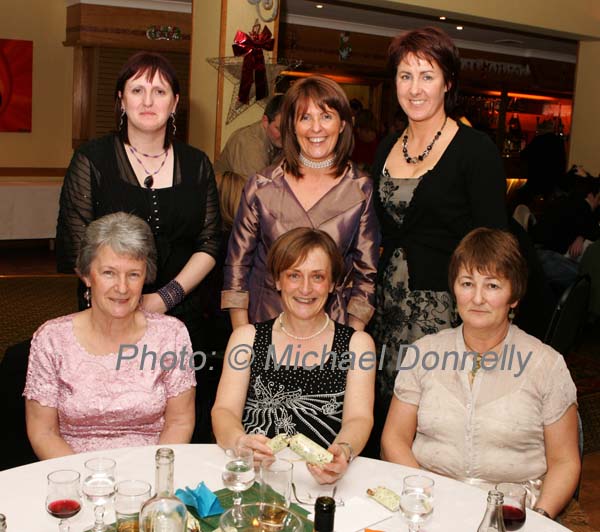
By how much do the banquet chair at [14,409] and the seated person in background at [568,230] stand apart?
411cm

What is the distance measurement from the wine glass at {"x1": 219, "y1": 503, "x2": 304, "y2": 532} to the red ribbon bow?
3.75 meters

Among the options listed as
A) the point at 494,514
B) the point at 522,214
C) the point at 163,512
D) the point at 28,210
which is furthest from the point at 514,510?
the point at 28,210

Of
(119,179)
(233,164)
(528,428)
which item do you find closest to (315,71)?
(233,164)

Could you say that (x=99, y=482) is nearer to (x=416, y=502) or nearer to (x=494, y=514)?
(x=416, y=502)

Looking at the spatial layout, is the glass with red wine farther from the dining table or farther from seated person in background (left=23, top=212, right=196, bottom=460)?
seated person in background (left=23, top=212, right=196, bottom=460)

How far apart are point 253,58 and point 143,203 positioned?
234 centimetres

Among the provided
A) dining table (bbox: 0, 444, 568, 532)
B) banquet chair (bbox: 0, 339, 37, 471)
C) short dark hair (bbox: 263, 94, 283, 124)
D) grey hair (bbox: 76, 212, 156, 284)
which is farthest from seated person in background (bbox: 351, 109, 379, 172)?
dining table (bbox: 0, 444, 568, 532)

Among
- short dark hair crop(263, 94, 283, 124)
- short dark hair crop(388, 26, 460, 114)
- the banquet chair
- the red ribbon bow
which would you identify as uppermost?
the red ribbon bow

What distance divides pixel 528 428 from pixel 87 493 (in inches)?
47.4

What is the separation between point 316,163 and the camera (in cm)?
291

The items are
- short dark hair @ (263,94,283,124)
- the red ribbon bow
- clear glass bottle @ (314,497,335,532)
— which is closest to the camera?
clear glass bottle @ (314,497,335,532)

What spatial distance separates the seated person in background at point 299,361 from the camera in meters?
2.48

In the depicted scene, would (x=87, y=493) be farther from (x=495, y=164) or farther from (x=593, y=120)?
(x=593, y=120)

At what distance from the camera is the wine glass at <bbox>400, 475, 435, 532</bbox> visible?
5.70ft
